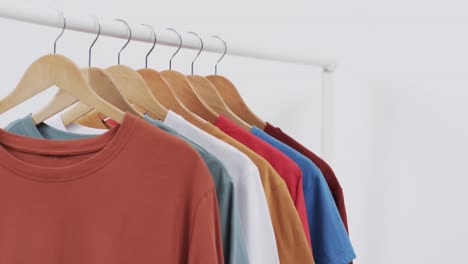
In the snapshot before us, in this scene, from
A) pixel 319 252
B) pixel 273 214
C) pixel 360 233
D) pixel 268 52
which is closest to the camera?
pixel 273 214

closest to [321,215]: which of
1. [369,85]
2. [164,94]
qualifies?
[164,94]

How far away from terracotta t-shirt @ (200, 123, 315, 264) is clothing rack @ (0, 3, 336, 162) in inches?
8.7

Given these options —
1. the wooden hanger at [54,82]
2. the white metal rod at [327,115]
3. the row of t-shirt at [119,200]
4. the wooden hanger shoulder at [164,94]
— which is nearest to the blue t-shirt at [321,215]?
the wooden hanger shoulder at [164,94]

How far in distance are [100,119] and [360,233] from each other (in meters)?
0.87

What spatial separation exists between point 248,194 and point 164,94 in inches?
9.7

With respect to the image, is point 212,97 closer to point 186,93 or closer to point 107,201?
point 186,93

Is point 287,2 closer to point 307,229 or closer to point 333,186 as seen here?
point 333,186

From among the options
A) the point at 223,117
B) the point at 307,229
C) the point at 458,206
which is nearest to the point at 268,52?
the point at 223,117

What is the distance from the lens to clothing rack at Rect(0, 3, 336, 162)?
39.4 inches

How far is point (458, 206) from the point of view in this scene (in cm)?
177

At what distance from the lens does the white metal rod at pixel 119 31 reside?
989mm

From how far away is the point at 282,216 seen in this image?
1177mm

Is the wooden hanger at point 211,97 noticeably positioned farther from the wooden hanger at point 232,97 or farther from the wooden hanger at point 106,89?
the wooden hanger at point 106,89

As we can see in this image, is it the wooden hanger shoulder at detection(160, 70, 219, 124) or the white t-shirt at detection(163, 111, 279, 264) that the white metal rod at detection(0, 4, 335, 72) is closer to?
the wooden hanger shoulder at detection(160, 70, 219, 124)
